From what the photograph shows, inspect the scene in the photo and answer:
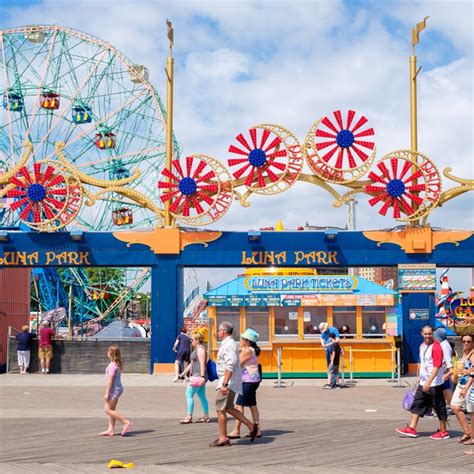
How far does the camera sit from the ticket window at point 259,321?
908 inches

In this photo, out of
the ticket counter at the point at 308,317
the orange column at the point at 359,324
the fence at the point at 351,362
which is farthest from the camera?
the orange column at the point at 359,324

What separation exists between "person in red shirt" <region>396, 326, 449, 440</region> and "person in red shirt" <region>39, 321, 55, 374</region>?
1478 cm

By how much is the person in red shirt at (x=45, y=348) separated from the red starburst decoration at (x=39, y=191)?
355 cm

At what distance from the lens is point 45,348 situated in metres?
24.4

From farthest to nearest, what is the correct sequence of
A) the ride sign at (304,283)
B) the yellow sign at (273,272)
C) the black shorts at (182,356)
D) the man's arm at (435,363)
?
the yellow sign at (273,272) < the ride sign at (304,283) < the black shorts at (182,356) < the man's arm at (435,363)

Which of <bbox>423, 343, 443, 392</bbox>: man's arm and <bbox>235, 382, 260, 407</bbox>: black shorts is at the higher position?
<bbox>423, 343, 443, 392</bbox>: man's arm

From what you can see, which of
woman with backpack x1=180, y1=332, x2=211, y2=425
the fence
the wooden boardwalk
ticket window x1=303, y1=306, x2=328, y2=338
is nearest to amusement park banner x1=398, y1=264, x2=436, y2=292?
the fence

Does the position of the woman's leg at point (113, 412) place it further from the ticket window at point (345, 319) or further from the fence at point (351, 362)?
the ticket window at point (345, 319)

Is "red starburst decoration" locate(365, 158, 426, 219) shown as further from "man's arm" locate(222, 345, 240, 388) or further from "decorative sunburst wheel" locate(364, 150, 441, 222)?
"man's arm" locate(222, 345, 240, 388)

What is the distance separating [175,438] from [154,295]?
12.8m

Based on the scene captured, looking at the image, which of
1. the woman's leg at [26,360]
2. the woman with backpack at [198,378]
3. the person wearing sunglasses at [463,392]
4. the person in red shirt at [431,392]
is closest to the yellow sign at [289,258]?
the woman's leg at [26,360]

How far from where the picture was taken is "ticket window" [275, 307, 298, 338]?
23062mm

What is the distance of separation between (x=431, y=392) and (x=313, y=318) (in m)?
11.2

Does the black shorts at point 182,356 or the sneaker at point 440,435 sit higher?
the black shorts at point 182,356
